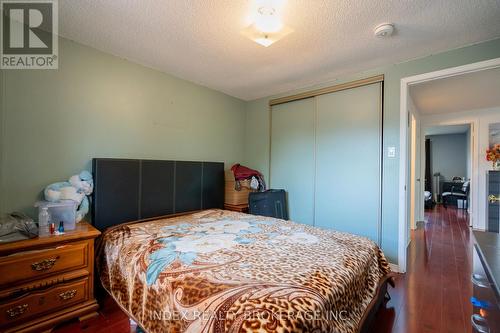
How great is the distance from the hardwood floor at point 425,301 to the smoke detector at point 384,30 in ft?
7.74

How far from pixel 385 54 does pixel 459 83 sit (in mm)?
1619

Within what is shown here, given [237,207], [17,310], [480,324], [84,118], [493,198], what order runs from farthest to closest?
1. [493,198]
2. [237,207]
3. [84,118]
4. [17,310]
5. [480,324]

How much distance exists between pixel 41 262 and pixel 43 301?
10.8 inches

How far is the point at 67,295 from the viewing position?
169 cm

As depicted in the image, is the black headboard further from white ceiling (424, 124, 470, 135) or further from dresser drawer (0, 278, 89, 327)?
white ceiling (424, 124, 470, 135)

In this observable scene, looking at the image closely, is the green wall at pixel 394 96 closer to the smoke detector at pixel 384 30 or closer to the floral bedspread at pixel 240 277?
the smoke detector at pixel 384 30

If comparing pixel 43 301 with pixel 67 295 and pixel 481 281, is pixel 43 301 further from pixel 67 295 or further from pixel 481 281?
pixel 481 281

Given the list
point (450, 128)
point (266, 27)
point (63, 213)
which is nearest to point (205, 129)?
point (266, 27)

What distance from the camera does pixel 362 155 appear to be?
9.37 ft

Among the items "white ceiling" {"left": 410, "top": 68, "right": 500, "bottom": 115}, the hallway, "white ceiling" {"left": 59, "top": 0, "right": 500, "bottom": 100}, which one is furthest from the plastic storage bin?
"white ceiling" {"left": 410, "top": 68, "right": 500, "bottom": 115}

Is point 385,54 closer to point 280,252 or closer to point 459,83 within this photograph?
point 459,83

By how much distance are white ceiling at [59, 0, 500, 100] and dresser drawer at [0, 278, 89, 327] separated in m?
2.13

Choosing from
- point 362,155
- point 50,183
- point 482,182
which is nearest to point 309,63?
point 362,155

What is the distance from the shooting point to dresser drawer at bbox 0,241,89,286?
1470 mm
